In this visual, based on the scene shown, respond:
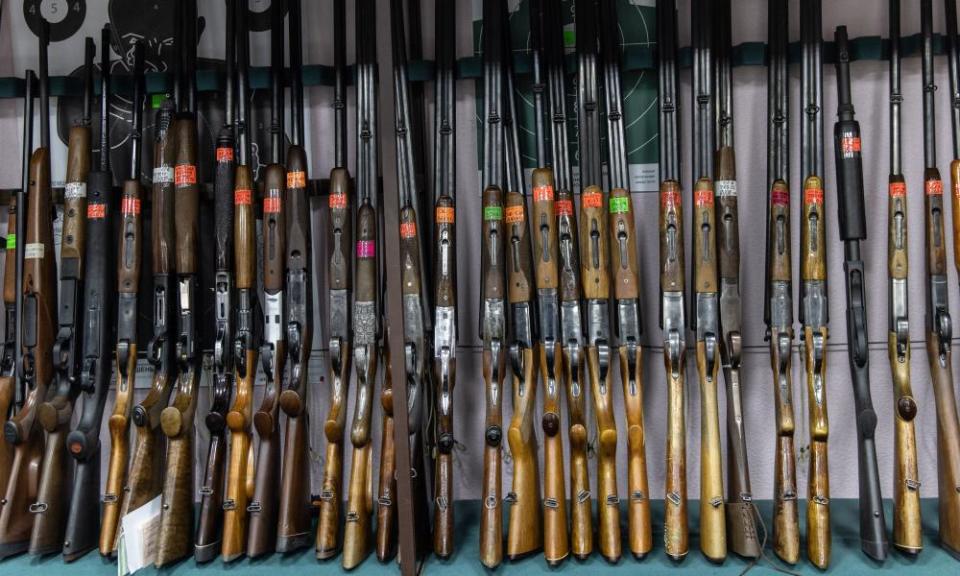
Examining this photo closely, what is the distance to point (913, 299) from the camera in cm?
319

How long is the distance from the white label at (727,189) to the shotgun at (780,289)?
0.16 m

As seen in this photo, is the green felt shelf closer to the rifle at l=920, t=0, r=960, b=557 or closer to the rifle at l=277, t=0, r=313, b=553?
the rifle at l=920, t=0, r=960, b=557

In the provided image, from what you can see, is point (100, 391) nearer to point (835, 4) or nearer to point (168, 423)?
point (168, 423)

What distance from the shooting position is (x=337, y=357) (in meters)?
2.90

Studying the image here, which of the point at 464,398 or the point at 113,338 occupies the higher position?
the point at 113,338

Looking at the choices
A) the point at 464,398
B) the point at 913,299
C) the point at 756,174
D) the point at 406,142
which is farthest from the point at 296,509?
the point at 913,299

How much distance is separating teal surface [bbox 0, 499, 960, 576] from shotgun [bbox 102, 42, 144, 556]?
21 centimetres

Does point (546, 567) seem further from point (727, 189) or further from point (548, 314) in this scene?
point (727, 189)

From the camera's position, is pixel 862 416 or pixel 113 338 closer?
pixel 862 416

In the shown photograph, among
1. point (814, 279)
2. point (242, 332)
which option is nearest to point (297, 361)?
point (242, 332)

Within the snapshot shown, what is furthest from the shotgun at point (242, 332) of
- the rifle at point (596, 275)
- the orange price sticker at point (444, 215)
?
the rifle at point (596, 275)

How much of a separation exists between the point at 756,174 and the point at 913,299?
854mm

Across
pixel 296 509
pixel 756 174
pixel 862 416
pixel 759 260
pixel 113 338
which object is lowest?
pixel 296 509

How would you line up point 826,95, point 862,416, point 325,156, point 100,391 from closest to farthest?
point 862,416, point 100,391, point 826,95, point 325,156
